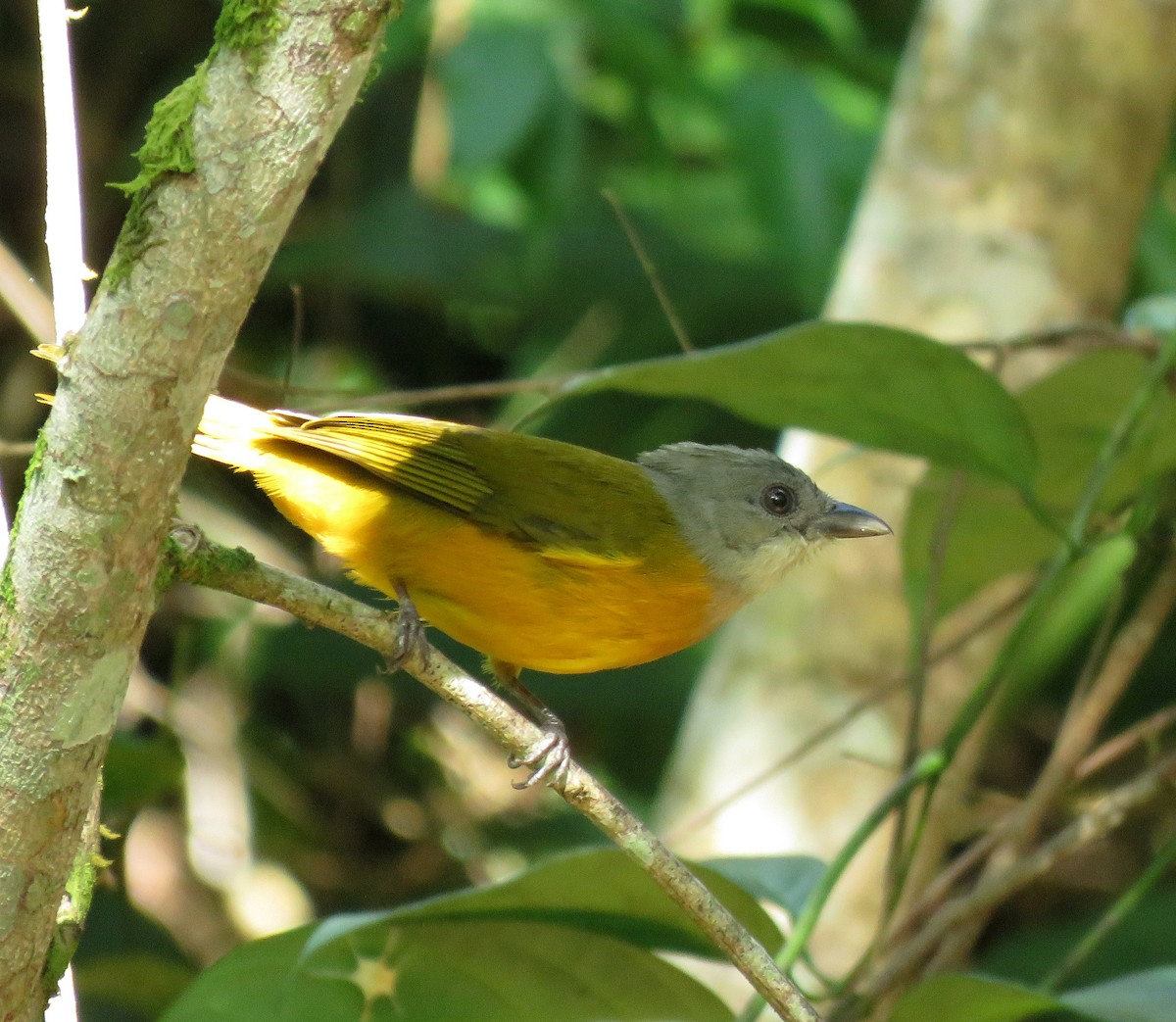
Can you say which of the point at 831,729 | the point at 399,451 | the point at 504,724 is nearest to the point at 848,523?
the point at 831,729

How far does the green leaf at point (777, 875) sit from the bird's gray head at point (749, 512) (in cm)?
75

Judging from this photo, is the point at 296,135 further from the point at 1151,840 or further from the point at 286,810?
the point at 1151,840

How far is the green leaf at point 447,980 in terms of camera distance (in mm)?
2303

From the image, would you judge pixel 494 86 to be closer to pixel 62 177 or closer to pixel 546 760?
pixel 546 760

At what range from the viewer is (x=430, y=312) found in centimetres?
585

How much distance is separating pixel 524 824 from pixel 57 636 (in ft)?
12.2

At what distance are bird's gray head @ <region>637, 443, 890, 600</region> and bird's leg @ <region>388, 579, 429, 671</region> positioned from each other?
0.76 metres

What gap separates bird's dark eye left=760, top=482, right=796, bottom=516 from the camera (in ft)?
11.1

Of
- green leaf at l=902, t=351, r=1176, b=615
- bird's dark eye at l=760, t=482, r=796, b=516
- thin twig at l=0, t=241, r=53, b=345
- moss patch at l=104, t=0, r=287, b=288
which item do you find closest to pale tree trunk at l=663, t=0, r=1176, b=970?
bird's dark eye at l=760, t=482, r=796, b=516

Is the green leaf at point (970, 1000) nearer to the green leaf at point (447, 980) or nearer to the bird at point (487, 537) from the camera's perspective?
the green leaf at point (447, 980)

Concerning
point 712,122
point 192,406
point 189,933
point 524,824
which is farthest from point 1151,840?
point 192,406

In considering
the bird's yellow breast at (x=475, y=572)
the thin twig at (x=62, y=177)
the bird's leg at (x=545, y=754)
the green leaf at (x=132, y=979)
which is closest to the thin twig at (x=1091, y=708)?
the bird's yellow breast at (x=475, y=572)

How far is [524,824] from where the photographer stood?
510cm

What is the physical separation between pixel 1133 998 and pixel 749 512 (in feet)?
4.79
